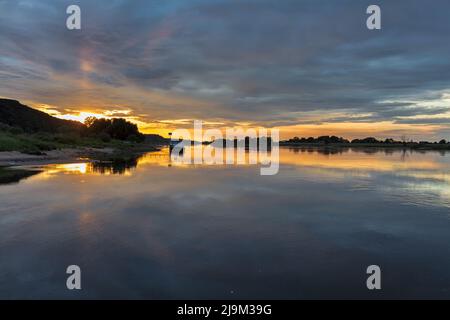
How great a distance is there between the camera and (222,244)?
10.0 metres

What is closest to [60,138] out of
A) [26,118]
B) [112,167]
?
[112,167]

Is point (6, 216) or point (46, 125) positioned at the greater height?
point (46, 125)

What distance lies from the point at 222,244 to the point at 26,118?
176 metres

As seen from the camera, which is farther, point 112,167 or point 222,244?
point 112,167

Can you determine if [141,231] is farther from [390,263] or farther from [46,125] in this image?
[46,125]

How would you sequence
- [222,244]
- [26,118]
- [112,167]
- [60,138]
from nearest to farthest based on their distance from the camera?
[222,244]
[112,167]
[60,138]
[26,118]

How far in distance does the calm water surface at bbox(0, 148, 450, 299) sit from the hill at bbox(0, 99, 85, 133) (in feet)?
451

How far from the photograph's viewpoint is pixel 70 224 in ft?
39.2

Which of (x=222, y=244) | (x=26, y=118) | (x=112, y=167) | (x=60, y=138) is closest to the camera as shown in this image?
(x=222, y=244)

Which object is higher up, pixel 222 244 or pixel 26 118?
pixel 26 118

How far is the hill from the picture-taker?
144 metres

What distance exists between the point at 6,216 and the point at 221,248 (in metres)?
8.86

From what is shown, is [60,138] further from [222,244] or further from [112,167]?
[222,244]
